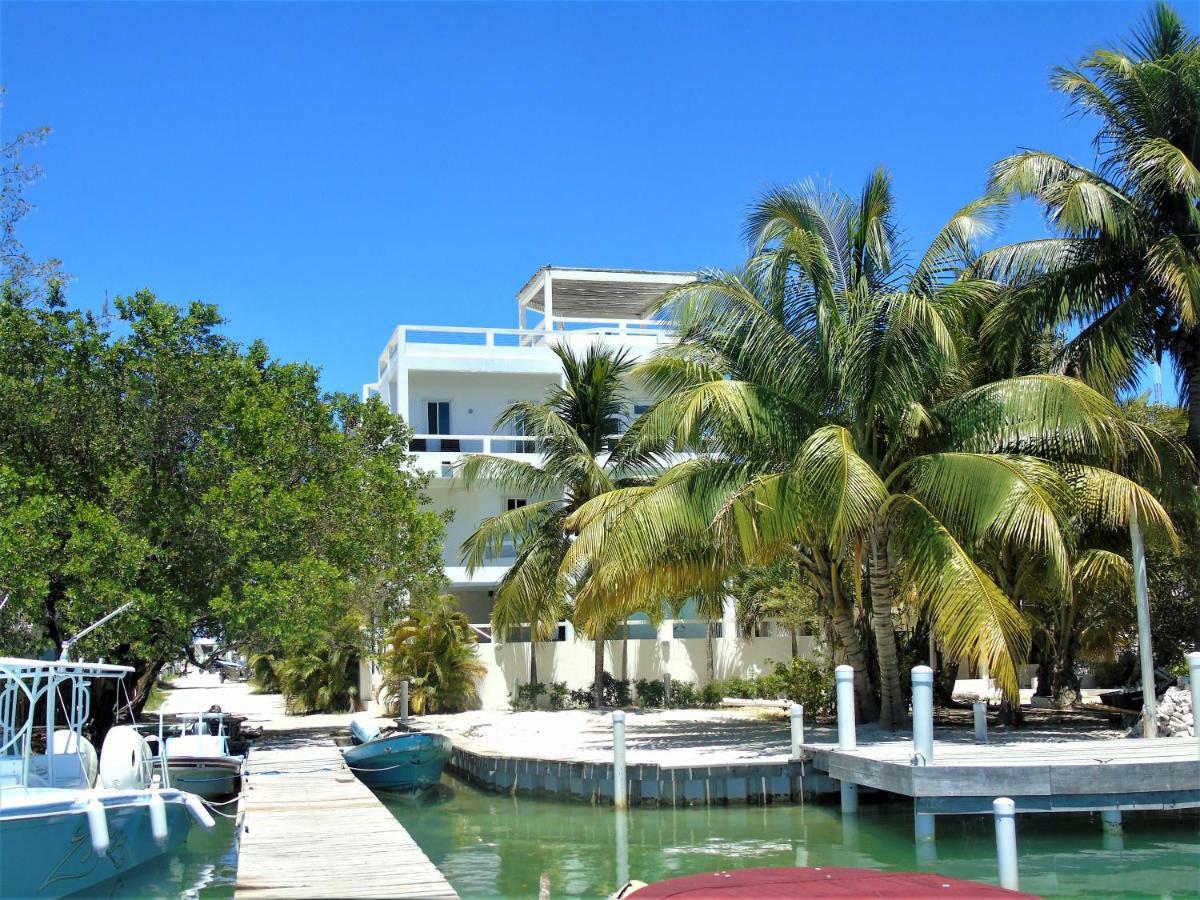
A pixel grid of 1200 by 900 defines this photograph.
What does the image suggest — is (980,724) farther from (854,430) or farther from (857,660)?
(854,430)

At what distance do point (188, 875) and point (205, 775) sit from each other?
3.97 meters

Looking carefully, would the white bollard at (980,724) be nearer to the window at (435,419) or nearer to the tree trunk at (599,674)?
the tree trunk at (599,674)

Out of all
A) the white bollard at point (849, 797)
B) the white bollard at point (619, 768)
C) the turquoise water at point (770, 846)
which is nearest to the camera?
the turquoise water at point (770, 846)

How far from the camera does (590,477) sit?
29.5 metres

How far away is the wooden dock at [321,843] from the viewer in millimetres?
11516

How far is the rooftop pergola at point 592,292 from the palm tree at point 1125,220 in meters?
18.2

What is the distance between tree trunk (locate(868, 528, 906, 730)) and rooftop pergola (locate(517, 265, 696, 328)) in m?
18.6

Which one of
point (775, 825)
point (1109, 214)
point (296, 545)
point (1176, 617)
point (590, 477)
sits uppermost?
point (1109, 214)

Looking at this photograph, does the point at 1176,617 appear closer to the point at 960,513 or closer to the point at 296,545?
the point at 960,513

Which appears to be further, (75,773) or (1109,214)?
(1109,214)

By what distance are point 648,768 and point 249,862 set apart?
7366 millimetres

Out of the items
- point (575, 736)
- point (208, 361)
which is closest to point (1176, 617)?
point (575, 736)

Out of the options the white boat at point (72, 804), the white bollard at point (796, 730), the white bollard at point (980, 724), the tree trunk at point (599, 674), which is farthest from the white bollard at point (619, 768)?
the tree trunk at point (599, 674)

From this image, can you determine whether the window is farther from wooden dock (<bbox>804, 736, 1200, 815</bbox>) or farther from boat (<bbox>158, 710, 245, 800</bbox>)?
wooden dock (<bbox>804, 736, 1200, 815</bbox>)
